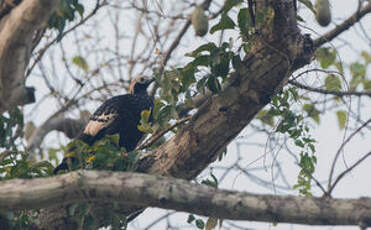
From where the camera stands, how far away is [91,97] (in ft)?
20.8

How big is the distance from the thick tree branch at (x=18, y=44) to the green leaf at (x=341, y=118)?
360 centimetres

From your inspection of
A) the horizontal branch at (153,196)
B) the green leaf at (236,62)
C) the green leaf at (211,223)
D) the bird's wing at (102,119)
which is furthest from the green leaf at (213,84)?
the bird's wing at (102,119)

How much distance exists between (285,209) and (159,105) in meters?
1.29

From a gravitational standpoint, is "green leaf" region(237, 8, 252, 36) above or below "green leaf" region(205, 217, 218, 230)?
above

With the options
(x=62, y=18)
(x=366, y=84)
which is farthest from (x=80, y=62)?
(x=366, y=84)

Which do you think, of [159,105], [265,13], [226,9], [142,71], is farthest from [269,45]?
[142,71]

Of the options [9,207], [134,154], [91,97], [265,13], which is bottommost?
[9,207]

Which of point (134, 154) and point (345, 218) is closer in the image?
point (345, 218)

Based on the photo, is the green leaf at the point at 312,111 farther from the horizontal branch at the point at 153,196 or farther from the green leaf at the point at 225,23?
the horizontal branch at the point at 153,196

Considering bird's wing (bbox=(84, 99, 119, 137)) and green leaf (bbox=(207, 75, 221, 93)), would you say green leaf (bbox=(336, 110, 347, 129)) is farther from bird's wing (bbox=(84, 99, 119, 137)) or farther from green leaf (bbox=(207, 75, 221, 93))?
green leaf (bbox=(207, 75, 221, 93))

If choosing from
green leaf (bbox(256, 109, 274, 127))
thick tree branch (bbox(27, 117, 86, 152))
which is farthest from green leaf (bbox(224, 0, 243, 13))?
thick tree branch (bbox(27, 117, 86, 152))

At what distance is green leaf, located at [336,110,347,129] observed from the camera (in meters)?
5.46

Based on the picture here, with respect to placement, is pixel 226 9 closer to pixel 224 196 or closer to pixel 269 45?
pixel 269 45

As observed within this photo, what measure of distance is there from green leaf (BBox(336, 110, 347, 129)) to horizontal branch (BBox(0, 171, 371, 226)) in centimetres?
299
